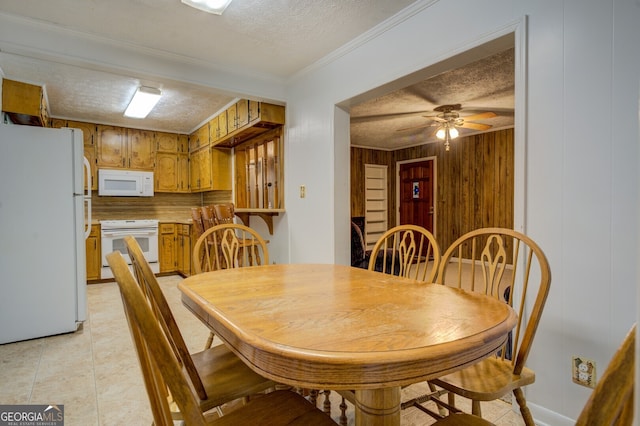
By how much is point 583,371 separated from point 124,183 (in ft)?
19.0

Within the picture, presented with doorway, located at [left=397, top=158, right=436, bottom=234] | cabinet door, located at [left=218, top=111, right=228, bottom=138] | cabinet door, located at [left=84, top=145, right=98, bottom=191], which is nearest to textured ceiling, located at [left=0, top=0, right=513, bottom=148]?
cabinet door, located at [left=218, top=111, right=228, bottom=138]

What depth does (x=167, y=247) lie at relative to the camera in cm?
540

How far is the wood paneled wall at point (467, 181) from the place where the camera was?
5.89m

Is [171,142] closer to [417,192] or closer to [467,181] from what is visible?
[417,192]

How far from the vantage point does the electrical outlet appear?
5.01ft

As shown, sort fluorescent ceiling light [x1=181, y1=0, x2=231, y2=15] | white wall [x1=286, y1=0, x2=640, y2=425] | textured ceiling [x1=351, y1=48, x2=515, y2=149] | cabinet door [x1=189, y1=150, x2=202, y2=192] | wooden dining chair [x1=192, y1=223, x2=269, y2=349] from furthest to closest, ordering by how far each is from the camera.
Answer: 1. cabinet door [x1=189, y1=150, x2=202, y2=192]
2. textured ceiling [x1=351, y1=48, x2=515, y2=149]
3. fluorescent ceiling light [x1=181, y1=0, x2=231, y2=15]
4. wooden dining chair [x1=192, y1=223, x2=269, y2=349]
5. white wall [x1=286, y1=0, x2=640, y2=425]

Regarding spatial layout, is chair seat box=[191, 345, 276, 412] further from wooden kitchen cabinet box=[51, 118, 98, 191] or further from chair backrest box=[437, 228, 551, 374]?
wooden kitchen cabinet box=[51, 118, 98, 191]

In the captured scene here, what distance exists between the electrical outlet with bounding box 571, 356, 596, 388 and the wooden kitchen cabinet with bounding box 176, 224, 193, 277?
4716 millimetres

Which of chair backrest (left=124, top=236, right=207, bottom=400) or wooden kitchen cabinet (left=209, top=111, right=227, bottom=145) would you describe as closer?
chair backrest (left=124, top=236, right=207, bottom=400)

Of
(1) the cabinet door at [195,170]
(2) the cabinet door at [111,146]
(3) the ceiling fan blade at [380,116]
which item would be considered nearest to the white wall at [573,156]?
(3) the ceiling fan blade at [380,116]

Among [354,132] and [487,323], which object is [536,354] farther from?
[354,132]

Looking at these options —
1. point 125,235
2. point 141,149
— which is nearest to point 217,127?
point 141,149

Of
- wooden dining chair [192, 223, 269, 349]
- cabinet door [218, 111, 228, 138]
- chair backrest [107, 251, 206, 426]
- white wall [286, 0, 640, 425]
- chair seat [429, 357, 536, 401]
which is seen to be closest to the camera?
chair backrest [107, 251, 206, 426]
